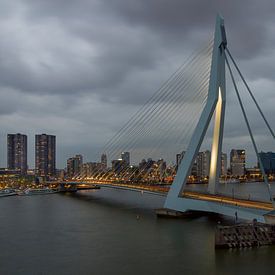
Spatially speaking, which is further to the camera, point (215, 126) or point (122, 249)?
point (215, 126)

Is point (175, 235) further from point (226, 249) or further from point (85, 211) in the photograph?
point (85, 211)

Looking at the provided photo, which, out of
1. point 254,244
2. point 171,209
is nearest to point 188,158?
point 171,209

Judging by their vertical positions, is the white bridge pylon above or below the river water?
above

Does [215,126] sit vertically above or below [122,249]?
above

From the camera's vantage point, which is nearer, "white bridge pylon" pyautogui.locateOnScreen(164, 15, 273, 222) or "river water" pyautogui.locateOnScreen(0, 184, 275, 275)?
"river water" pyautogui.locateOnScreen(0, 184, 275, 275)

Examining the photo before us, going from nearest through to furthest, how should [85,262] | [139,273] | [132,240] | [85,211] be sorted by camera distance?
[139,273] → [85,262] → [132,240] → [85,211]

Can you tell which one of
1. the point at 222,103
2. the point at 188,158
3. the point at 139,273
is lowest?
the point at 139,273

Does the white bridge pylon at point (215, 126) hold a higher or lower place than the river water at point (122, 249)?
higher

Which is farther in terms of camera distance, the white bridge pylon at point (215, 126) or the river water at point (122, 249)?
the white bridge pylon at point (215, 126)
